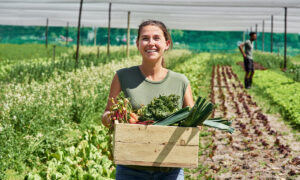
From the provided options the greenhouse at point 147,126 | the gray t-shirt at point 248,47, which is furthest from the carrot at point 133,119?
the gray t-shirt at point 248,47

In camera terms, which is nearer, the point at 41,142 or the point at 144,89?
the point at 144,89

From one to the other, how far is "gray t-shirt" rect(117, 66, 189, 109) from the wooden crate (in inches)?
13.0

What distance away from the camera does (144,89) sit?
82.6 inches

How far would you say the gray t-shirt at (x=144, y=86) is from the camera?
6.82 ft

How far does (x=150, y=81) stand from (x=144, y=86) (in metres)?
0.04

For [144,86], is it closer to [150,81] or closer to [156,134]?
[150,81]

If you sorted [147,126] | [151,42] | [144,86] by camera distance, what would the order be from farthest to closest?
1. [144,86]
2. [151,42]
3. [147,126]

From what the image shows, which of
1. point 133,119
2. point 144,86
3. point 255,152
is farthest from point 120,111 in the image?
point 255,152

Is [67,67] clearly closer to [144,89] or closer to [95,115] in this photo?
[95,115]

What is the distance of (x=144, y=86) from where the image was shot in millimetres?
2105

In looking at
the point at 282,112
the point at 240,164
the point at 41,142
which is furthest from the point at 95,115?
the point at 282,112

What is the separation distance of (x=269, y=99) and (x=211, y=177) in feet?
18.3

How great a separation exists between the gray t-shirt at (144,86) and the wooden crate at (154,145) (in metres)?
0.33

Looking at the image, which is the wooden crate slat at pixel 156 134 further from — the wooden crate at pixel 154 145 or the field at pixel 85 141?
the field at pixel 85 141
